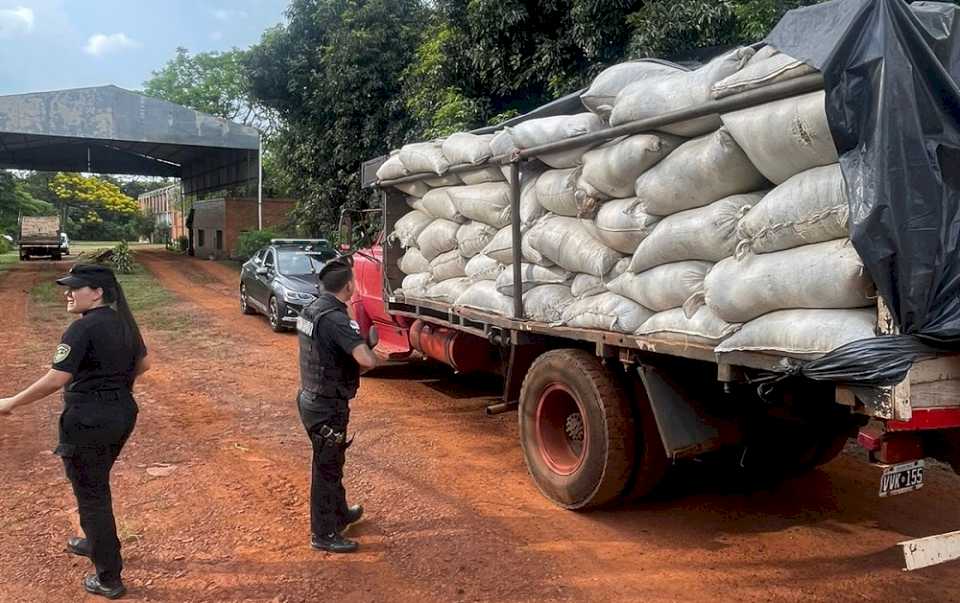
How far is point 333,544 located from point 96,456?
1.24 metres

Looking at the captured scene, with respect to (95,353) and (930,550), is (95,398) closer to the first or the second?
(95,353)

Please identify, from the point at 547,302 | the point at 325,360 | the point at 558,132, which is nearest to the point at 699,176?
the point at 558,132

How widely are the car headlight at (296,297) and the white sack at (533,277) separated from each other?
702 centimetres

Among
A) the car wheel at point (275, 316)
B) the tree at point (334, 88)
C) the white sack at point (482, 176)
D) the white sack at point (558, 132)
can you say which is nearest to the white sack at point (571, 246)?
the white sack at point (558, 132)

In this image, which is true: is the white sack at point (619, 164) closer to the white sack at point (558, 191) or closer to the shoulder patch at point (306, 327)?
the white sack at point (558, 191)

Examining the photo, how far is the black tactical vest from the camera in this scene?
384cm

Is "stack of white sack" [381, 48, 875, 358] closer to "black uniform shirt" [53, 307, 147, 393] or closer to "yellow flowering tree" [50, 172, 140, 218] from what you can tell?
"black uniform shirt" [53, 307, 147, 393]

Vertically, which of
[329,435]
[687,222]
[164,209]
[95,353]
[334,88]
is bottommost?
[329,435]

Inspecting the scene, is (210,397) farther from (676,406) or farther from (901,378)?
(901,378)

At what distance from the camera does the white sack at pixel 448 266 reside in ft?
20.1

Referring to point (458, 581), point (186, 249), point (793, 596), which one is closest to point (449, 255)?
point (458, 581)

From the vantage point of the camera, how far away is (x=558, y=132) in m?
4.63

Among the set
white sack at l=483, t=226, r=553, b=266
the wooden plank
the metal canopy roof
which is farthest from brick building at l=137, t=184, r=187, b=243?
the wooden plank

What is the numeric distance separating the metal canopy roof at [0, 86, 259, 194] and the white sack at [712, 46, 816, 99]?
25.4 m
